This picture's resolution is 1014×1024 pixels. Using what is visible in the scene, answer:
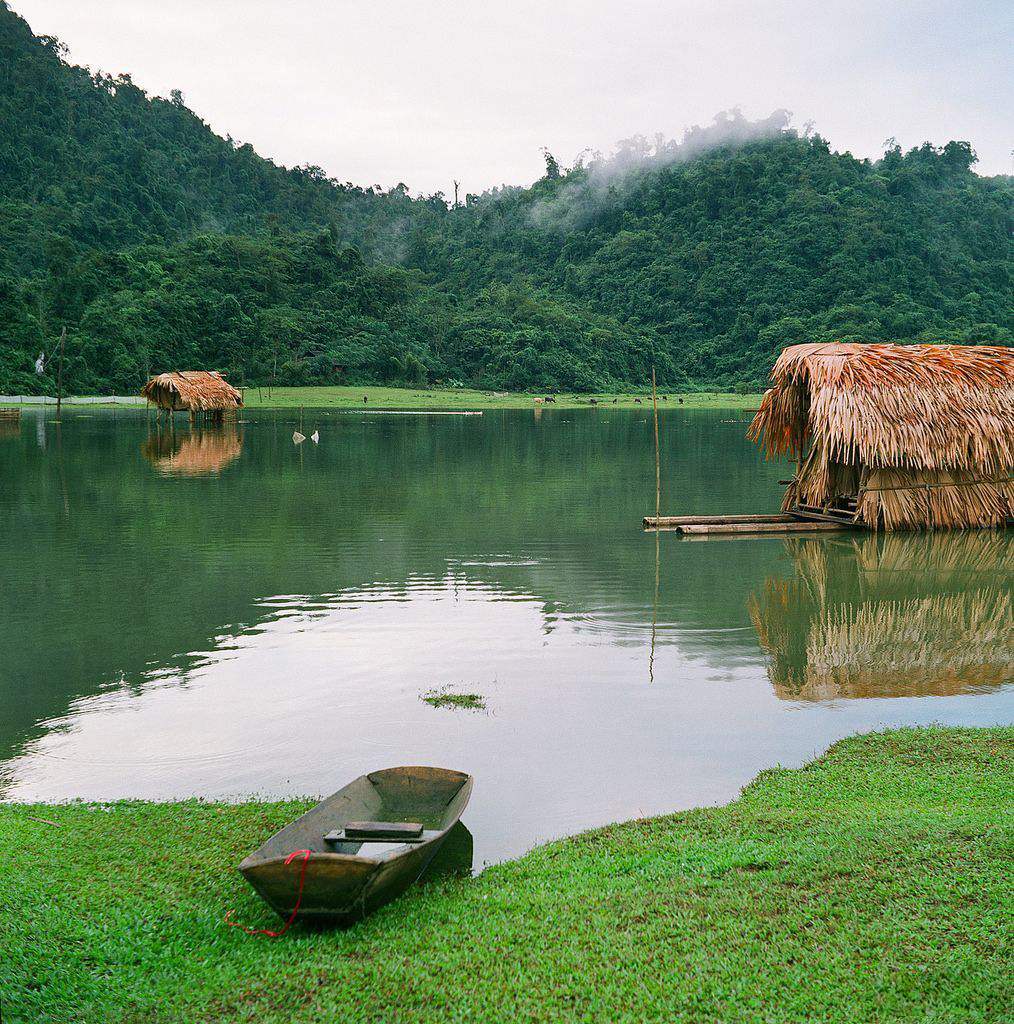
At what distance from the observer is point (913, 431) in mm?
15039

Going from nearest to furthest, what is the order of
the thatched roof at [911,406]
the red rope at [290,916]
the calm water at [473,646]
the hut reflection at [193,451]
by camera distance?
the red rope at [290,916]
the calm water at [473,646]
the thatched roof at [911,406]
the hut reflection at [193,451]

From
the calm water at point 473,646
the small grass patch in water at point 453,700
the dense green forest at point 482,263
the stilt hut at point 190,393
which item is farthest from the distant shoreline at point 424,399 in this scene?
the small grass patch in water at point 453,700

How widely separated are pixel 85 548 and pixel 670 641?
8.73 m

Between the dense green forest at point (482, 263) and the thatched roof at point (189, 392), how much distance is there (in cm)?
2125

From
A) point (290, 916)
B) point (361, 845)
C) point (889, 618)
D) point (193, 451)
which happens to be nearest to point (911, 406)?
point (889, 618)

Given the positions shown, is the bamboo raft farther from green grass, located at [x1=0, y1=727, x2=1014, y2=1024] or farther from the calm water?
green grass, located at [x1=0, y1=727, x2=1014, y2=1024]

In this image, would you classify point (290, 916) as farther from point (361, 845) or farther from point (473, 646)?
point (473, 646)

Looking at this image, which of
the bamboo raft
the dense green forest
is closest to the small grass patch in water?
the bamboo raft

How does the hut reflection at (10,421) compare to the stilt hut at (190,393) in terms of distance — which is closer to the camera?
the hut reflection at (10,421)

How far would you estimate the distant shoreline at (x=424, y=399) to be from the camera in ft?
202

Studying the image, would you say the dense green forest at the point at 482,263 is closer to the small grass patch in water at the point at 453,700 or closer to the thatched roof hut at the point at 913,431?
the thatched roof hut at the point at 913,431

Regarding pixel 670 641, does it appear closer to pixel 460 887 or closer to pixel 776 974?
pixel 460 887

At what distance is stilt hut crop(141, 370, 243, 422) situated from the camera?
1650 inches

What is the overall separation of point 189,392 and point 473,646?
35612mm
